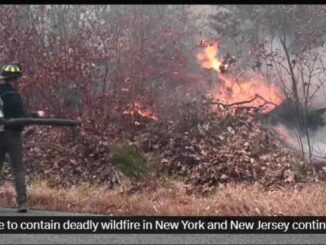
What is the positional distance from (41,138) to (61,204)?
2.98 m

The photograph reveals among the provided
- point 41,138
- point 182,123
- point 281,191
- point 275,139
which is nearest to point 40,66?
point 41,138

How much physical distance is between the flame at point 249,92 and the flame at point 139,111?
1.38 m

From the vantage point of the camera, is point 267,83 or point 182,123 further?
point 267,83

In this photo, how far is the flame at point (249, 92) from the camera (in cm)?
1034

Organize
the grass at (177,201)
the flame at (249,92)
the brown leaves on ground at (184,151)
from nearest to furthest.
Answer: the grass at (177,201), the brown leaves on ground at (184,151), the flame at (249,92)

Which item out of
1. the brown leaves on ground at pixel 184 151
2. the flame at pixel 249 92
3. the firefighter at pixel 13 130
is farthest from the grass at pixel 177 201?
the flame at pixel 249 92

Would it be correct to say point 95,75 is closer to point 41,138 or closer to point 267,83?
point 41,138

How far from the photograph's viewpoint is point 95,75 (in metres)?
10.7

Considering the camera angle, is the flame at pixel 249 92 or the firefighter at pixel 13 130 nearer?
the firefighter at pixel 13 130
